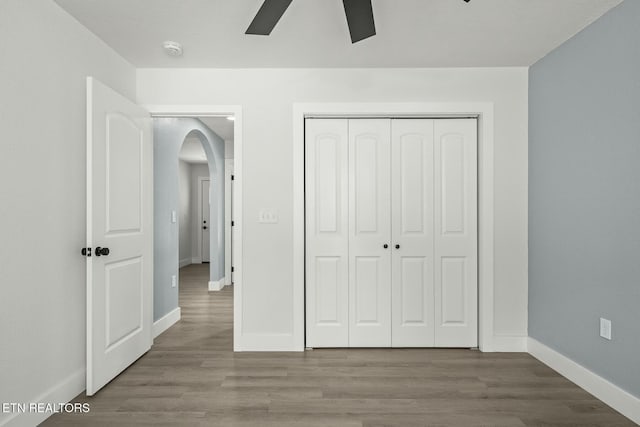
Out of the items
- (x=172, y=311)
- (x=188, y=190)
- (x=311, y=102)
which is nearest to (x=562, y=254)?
(x=311, y=102)

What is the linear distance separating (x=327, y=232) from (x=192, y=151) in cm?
543

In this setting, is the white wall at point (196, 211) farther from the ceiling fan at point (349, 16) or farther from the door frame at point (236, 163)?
the ceiling fan at point (349, 16)

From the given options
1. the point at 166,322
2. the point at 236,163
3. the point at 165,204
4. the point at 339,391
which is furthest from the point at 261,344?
the point at 165,204

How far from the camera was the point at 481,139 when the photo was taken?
3143 millimetres

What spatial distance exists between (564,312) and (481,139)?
4.93 feet

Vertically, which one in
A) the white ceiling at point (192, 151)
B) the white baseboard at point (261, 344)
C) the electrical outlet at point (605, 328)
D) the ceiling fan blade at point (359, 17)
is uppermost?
the white ceiling at point (192, 151)

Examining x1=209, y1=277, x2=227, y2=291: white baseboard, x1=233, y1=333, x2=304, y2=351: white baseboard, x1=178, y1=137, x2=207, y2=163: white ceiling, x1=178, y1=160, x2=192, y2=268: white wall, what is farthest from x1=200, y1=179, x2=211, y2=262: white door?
x1=233, y1=333, x2=304, y2=351: white baseboard

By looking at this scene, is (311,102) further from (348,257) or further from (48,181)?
(48,181)

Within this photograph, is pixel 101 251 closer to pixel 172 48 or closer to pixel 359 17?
pixel 172 48

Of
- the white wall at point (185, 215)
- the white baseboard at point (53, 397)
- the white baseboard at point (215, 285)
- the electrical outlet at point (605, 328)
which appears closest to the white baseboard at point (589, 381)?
the electrical outlet at point (605, 328)

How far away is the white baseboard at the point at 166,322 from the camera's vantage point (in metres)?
3.56

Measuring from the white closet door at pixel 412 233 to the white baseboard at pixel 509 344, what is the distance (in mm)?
533

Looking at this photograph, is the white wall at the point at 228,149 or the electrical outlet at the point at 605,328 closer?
the electrical outlet at the point at 605,328

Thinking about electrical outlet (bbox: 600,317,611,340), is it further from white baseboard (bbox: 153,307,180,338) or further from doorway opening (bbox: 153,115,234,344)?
white baseboard (bbox: 153,307,180,338)
